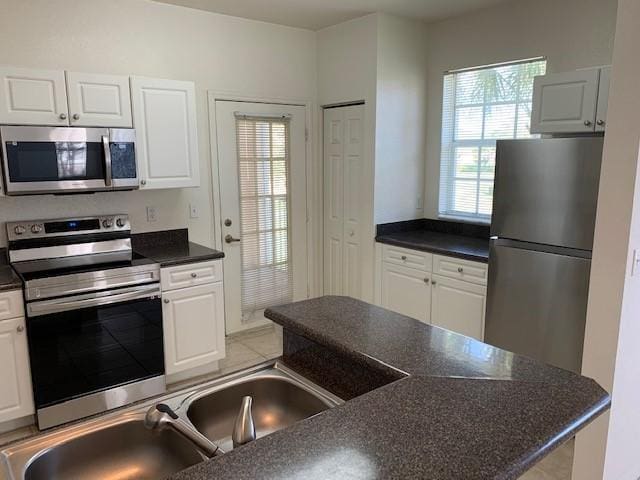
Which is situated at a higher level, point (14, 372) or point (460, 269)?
point (460, 269)

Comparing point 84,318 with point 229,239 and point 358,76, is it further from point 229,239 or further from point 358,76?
point 358,76

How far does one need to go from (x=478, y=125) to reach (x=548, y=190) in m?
1.33

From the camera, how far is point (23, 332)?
104 inches

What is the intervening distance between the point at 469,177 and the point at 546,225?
4.33 ft

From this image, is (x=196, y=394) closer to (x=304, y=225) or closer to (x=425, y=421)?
(x=425, y=421)

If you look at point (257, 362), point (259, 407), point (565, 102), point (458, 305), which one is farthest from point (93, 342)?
point (565, 102)

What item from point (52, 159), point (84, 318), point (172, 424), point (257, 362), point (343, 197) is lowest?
point (257, 362)

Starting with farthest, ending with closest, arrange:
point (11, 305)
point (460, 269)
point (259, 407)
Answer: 1. point (460, 269)
2. point (11, 305)
3. point (259, 407)

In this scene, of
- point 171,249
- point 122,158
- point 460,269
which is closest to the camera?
point 122,158

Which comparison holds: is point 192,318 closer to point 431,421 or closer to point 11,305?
point 11,305

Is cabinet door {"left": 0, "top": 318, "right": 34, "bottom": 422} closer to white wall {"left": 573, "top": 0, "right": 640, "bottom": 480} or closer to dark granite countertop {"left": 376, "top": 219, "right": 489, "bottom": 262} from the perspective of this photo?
dark granite countertop {"left": 376, "top": 219, "right": 489, "bottom": 262}

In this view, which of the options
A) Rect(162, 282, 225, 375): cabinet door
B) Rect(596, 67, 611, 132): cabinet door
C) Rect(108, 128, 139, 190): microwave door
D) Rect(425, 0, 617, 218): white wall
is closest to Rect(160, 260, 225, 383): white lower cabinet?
Rect(162, 282, 225, 375): cabinet door

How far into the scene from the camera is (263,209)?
4.18 metres

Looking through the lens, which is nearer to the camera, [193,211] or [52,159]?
[52,159]
